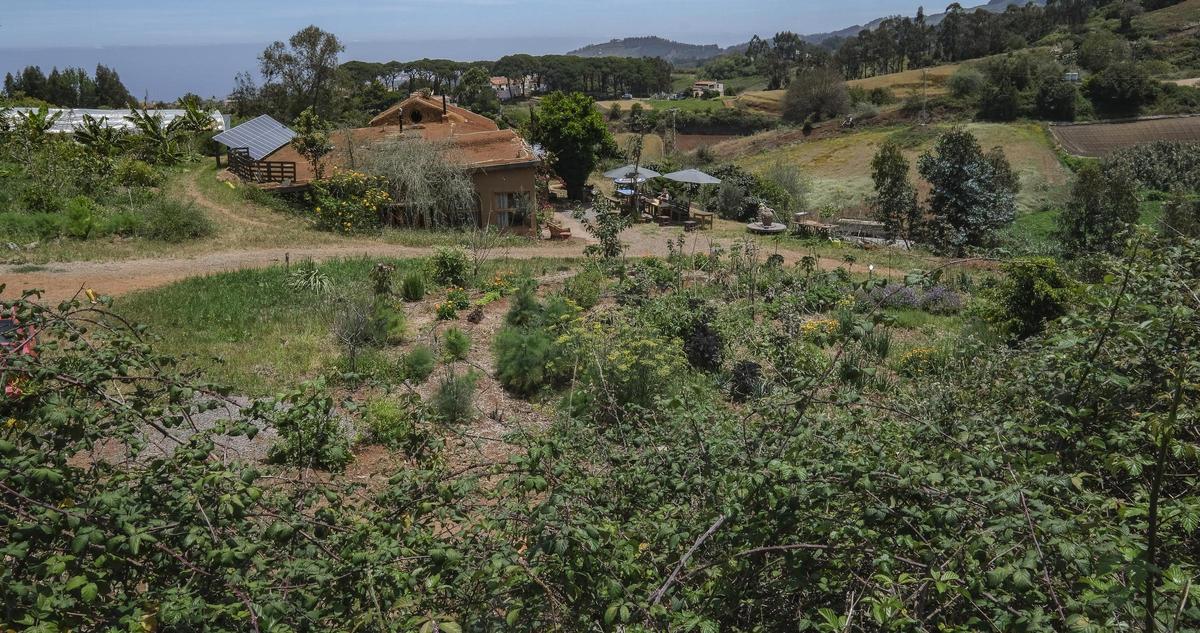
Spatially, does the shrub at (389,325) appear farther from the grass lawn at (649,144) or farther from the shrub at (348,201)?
the grass lawn at (649,144)

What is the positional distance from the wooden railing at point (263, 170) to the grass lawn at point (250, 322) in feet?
30.9

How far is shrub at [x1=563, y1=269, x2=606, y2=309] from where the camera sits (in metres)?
12.6

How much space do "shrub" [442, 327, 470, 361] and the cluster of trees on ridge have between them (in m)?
47.4

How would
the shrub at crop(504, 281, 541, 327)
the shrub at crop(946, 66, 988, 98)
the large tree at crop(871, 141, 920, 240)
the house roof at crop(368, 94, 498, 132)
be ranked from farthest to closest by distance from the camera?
the shrub at crop(946, 66, 988, 98)
the house roof at crop(368, 94, 498, 132)
the large tree at crop(871, 141, 920, 240)
the shrub at crop(504, 281, 541, 327)

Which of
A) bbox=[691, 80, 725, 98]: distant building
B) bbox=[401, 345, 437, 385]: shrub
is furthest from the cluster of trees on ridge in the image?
bbox=[691, 80, 725, 98]: distant building

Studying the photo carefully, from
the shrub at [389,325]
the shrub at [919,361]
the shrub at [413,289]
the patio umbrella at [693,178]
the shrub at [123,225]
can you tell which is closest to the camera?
the shrub at [919,361]

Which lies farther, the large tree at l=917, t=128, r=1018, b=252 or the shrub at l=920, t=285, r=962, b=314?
the large tree at l=917, t=128, r=1018, b=252

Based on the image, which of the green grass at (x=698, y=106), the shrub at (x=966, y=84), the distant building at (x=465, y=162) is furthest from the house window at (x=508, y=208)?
the green grass at (x=698, y=106)

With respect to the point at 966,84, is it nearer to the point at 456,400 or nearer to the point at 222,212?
the point at 222,212

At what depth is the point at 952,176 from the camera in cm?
2131

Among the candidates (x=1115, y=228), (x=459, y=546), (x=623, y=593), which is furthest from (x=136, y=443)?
(x=1115, y=228)

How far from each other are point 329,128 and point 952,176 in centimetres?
1754

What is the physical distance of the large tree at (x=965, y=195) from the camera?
20984mm

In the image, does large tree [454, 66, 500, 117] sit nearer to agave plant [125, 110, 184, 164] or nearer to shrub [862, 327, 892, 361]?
agave plant [125, 110, 184, 164]
